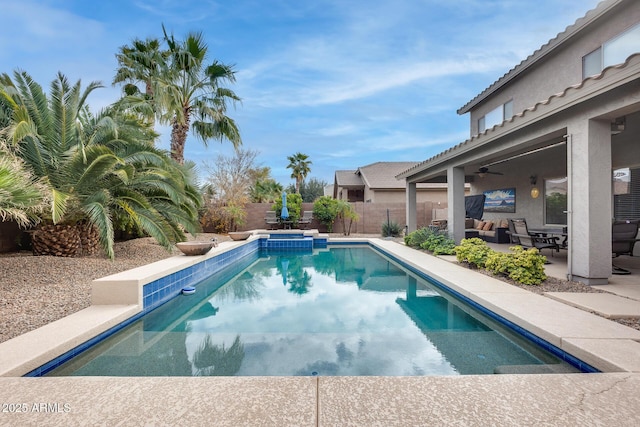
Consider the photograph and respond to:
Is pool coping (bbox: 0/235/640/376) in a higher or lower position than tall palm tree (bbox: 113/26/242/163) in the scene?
lower

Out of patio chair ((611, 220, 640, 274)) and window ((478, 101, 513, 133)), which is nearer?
patio chair ((611, 220, 640, 274))

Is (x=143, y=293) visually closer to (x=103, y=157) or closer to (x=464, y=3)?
(x=103, y=157)

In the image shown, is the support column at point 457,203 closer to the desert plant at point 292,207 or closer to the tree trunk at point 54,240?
the desert plant at point 292,207

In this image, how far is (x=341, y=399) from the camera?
224cm

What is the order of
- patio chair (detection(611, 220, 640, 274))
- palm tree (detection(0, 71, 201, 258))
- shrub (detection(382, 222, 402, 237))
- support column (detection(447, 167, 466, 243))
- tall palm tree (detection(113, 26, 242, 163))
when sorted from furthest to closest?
shrub (detection(382, 222, 402, 237))
tall palm tree (detection(113, 26, 242, 163))
support column (detection(447, 167, 466, 243))
palm tree (detection(0, 71, 201, 258))
patio chair (detection(611, 220, 640, 274))

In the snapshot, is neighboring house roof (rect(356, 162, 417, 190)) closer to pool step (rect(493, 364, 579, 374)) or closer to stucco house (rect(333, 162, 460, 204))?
stucco house (rect(333, 162, 460, 204))

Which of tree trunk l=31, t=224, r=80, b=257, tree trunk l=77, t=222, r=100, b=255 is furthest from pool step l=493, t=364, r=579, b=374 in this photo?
tree trunk l=77, t=222, r=100, b=255

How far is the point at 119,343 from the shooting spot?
373 cm

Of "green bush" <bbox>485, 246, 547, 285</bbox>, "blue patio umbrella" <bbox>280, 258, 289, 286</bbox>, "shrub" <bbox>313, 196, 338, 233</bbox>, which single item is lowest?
"blue patio umbrella" <bbox>280, 258, 289, 286</bbox>

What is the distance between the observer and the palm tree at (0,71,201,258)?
6254 millimetres

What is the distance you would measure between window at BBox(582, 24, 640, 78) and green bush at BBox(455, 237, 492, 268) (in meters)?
4.54

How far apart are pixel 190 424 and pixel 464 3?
12982 millimetres

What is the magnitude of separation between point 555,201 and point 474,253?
16.0 ft

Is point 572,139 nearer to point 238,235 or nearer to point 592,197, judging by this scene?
point 592,197
